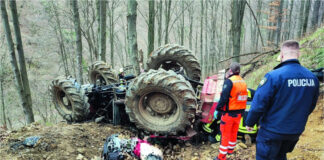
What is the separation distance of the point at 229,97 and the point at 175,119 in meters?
1.03

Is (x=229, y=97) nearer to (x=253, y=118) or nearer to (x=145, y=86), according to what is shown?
(x=253, y=118)

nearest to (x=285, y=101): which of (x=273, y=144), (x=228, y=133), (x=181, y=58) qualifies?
(x=273, y=144)

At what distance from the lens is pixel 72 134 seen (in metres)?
3.72

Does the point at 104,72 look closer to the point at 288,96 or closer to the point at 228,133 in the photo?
the point at 228,133

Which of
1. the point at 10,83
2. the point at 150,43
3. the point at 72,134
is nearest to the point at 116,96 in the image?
the point at 72,134

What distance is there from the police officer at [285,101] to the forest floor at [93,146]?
3.62 feet

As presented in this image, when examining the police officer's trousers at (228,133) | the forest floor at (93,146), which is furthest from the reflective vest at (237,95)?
the forest floor at (93,146)

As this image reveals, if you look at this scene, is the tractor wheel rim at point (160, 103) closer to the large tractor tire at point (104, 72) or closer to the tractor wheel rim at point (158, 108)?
the tractor wheel rim at point (158, 108)

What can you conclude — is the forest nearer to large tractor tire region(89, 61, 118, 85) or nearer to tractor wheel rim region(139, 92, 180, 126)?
large tractor tire region(89, 61, 118, 85)

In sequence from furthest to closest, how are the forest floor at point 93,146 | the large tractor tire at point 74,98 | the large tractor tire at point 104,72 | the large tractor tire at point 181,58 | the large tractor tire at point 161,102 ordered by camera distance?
the large tractor tire at point 104,72 → the large tractor tire at point 181,58 → the large tractor tire at point 74,98 → the large tractor tire at point 161,102 → the forest floor at point 93,146

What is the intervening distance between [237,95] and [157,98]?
4.75ft

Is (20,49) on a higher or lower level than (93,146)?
higher

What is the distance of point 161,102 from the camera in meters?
3.75

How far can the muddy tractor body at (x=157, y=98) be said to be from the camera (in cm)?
340
